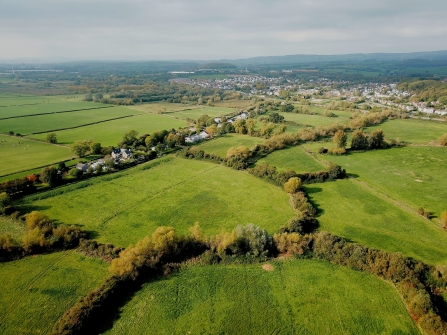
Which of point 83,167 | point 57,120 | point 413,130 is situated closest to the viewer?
point 83,167

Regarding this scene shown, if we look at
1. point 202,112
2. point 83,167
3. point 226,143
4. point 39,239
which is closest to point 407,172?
point 226,143

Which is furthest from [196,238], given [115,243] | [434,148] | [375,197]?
[434,148]

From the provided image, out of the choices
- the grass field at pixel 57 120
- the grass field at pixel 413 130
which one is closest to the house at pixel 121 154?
the grass field at pixel 57 120

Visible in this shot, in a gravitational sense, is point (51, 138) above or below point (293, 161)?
above

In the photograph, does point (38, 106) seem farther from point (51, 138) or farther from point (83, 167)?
point (83, 167)

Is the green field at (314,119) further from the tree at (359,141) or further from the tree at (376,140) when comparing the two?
the tree at (359,141)

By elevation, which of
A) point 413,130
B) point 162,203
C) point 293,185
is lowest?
point 162,203

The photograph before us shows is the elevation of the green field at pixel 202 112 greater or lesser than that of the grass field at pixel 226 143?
greater
